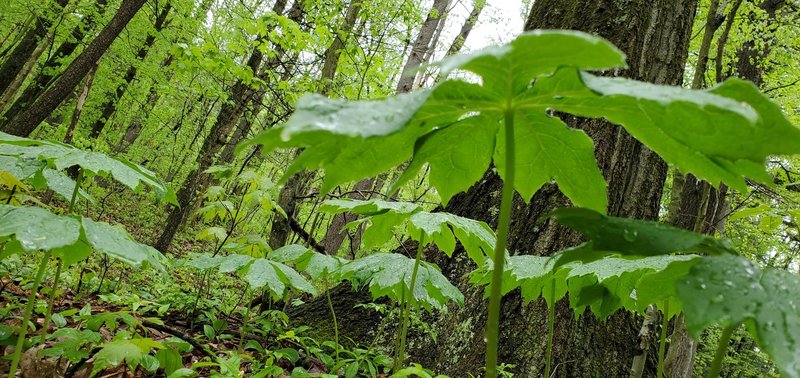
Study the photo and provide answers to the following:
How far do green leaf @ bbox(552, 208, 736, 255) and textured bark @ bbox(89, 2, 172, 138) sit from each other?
400 inches

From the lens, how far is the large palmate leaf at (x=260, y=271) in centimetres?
188

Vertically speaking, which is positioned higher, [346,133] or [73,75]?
[73,75]

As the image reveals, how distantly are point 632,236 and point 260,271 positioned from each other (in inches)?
67.1

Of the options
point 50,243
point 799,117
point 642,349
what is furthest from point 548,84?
point 799,117

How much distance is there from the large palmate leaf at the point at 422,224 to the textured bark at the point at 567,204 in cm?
70

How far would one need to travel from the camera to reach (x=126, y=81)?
29.5ft

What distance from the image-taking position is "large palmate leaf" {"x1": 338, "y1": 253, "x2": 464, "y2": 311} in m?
1.69

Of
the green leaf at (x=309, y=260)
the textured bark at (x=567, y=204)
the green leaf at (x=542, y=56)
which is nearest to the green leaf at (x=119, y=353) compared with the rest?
the green leaf at (x=309, y=260)

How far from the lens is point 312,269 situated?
81.4 inches

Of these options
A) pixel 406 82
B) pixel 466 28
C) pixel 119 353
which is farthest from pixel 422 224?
pixel 466 28

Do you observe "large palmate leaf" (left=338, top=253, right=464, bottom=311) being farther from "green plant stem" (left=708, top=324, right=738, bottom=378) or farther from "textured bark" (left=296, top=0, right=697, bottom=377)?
"green plant stem" (left=708, top=324, right=738, bottom=378)

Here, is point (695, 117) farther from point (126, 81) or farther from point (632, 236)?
point (126, 81)

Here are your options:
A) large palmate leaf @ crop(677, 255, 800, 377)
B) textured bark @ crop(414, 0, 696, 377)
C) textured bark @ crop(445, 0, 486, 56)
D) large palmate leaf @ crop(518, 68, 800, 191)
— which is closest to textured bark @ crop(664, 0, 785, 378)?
textured bark @ crop(414, 0, 696, 377)

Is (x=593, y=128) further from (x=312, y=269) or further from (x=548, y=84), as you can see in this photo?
(x=548, y=84)
